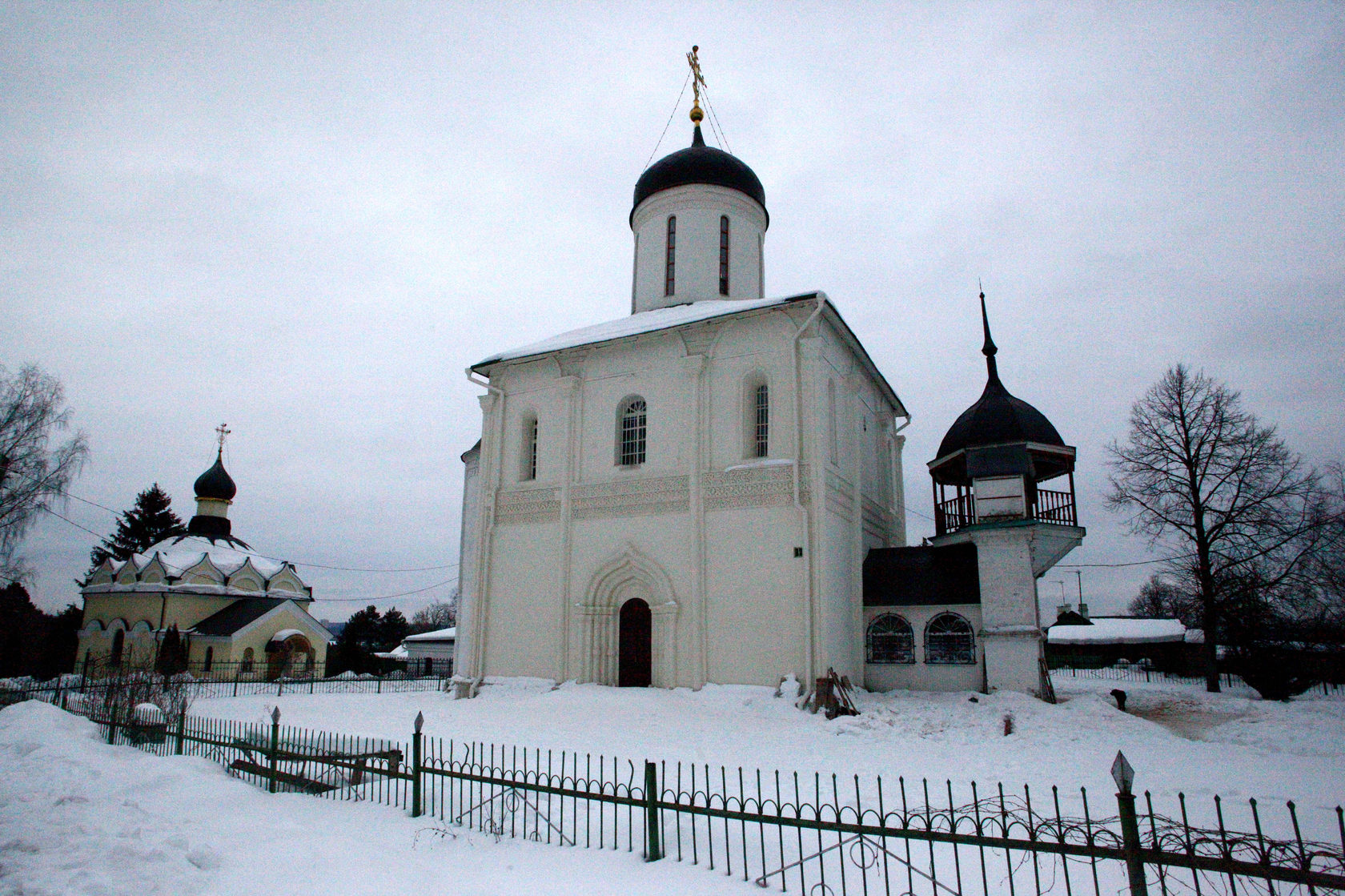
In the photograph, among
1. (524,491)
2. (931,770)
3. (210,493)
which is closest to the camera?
(931,770)

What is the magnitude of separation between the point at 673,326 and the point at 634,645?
697 cm

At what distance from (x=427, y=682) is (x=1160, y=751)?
22.4 meters

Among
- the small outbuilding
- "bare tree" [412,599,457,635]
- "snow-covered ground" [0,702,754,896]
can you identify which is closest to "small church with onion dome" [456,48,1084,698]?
"snow-covered ground" [0,702,754,896]

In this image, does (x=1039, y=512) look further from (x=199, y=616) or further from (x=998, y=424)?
(x=199, y=616)

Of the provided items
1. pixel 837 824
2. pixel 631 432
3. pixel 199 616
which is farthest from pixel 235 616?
pixel 837 824

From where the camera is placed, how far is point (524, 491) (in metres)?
18.2

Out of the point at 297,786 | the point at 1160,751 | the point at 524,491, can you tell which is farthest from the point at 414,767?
the point at 524,491

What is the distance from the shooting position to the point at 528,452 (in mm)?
18953

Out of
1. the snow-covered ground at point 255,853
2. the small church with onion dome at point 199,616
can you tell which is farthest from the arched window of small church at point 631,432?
the small church with onion dome at point 199,616

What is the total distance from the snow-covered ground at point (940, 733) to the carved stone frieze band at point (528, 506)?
12.0 ft

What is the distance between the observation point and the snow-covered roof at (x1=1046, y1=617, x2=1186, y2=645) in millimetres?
37625

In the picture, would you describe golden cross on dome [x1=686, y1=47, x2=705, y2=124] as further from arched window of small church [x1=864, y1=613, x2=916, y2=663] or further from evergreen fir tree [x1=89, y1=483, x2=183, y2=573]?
evergreen fir tree [x1=89, y1=483, x2=183, y2=573]

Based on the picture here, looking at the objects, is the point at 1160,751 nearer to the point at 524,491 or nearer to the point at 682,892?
the point at 682,892

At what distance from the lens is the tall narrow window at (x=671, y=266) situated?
66.6ft
